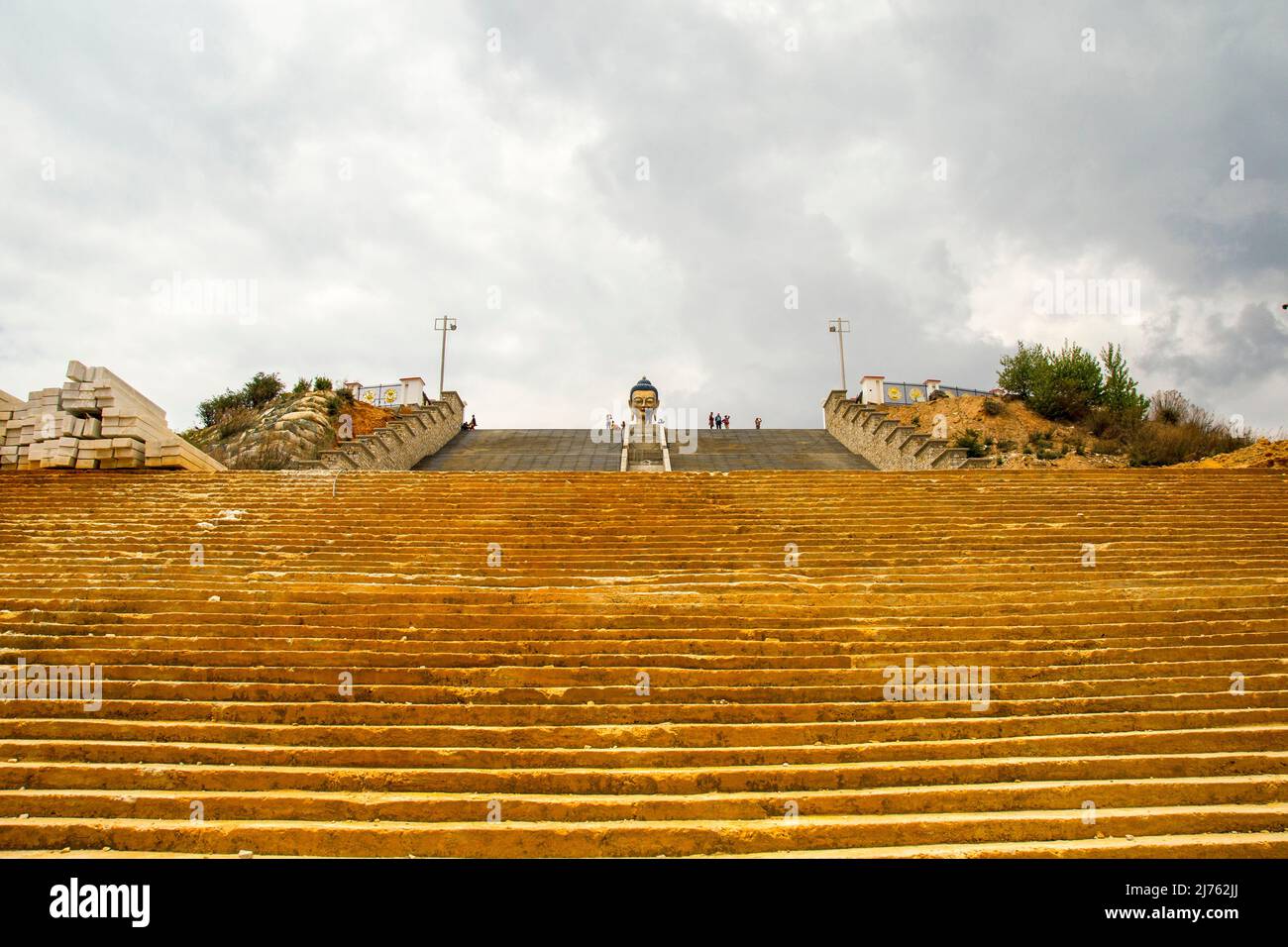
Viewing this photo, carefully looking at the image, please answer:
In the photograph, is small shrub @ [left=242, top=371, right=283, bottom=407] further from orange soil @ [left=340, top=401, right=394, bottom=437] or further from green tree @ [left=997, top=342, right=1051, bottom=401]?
green tree @ [left=997, top=342, right=1051, bottom=401]

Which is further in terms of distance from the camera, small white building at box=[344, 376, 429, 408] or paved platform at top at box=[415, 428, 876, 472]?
small white building at box=[344, 376, 429, 408]

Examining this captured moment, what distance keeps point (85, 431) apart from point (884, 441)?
55.7 feet

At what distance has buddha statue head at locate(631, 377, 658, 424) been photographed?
2177cm

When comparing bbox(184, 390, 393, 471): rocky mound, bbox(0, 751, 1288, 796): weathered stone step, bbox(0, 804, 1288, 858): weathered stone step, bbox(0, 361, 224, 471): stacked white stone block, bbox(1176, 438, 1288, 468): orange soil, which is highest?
bbox(184, 390, 393, 471): rocky mound

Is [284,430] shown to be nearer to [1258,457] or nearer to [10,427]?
[10,427]

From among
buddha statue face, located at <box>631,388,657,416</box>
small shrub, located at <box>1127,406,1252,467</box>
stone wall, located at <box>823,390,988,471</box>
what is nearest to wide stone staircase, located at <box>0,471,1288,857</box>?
stone wall, located at <box>823,390,988,471</box>

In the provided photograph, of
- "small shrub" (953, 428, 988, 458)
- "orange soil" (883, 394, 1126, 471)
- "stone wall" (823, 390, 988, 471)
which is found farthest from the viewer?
"small shrub" (953, 428, 988, 458)

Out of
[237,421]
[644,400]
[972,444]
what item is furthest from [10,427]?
[972,444]

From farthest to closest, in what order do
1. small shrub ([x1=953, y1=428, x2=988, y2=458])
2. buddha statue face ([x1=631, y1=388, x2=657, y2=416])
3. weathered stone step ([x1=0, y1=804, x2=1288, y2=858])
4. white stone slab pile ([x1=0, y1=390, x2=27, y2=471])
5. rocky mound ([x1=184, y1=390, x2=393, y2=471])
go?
buddha statue face ([x1=631, y1=388, x2=657, y2=416]), rocky mound ([x1=184, y1=390, x2=393, y2=471]), small shrub ([x1=953, y1=428, x2=988, y2=458]), white stone slab pile ([x1=0, y1=390, x2=27, y2=471]), weathered stone step ([x1=0, y1=804, x2=1288, y2=858])

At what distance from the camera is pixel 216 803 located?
→ 364cm

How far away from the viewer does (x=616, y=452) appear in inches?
695

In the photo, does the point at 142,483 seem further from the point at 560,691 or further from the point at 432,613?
the point at 560,691

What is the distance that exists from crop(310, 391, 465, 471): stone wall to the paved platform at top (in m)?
0.41
